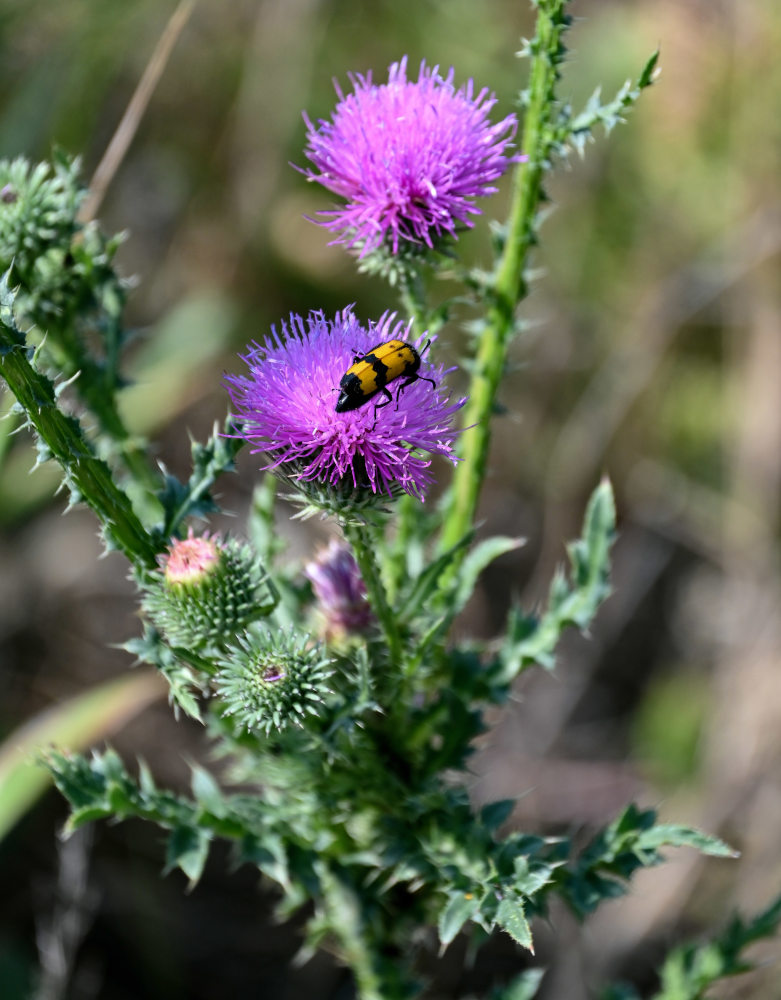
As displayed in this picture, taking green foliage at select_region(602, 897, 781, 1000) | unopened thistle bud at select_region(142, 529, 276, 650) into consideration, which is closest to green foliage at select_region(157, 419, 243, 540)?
unopened thistle bud at select_region(142, 529, 276, 650)

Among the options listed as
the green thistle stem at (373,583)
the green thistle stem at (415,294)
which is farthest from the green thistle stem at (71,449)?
the green thistle stem at (415,294)

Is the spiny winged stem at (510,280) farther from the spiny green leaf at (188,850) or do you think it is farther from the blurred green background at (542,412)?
the blurred green background at (542,412)

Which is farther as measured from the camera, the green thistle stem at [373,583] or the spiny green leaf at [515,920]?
the green thistle stem at [373,583]

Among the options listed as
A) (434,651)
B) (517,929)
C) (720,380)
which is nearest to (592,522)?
(434,651)

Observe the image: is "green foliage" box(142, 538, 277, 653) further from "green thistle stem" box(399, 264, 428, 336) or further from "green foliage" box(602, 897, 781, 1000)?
"green foliage" box(602, 897, 781, 1000)

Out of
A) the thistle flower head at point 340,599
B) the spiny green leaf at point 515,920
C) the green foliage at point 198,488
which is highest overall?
the green foliage at point 198,488
